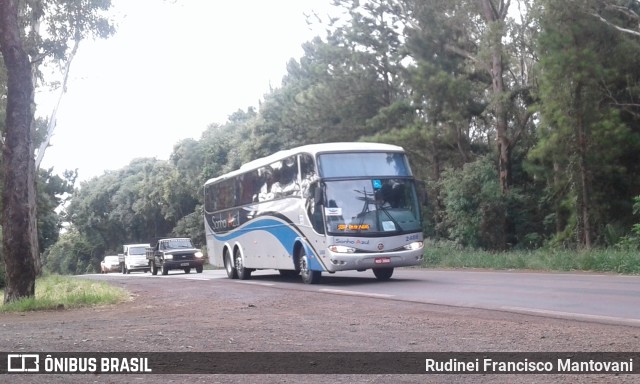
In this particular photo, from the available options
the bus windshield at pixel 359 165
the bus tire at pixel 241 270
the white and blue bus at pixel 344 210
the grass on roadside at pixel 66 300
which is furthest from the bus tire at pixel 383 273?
the grass on roadside at pixel 66 300

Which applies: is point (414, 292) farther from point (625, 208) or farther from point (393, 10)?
point (393, 10)

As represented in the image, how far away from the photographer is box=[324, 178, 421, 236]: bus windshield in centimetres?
1973

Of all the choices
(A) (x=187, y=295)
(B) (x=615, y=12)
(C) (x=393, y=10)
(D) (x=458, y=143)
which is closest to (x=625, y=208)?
(B) (x=615, y=12)

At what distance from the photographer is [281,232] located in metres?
22.5

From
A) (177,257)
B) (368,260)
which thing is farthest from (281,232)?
(177,257)

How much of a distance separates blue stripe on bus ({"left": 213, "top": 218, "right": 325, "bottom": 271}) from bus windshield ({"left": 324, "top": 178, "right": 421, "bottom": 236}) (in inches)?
52.7

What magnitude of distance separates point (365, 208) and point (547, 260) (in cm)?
867

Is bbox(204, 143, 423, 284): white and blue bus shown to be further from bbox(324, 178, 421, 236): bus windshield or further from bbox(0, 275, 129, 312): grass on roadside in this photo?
bbox(0, 275, 129, 312): grass on roadside

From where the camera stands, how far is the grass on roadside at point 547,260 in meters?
22.7

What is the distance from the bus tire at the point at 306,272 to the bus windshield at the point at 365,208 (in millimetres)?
1920

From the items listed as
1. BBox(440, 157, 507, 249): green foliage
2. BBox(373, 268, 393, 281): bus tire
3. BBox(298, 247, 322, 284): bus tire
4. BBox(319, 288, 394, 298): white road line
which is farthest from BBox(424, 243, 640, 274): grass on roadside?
BBox(319, 288, 394, 298): white road line

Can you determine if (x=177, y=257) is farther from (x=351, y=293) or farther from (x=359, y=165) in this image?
(x=351, y=293)

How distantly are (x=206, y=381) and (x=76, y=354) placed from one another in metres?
2.10

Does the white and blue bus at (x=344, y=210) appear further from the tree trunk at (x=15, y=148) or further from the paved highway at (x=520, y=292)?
the tree trunk at (x=15, y=148)
